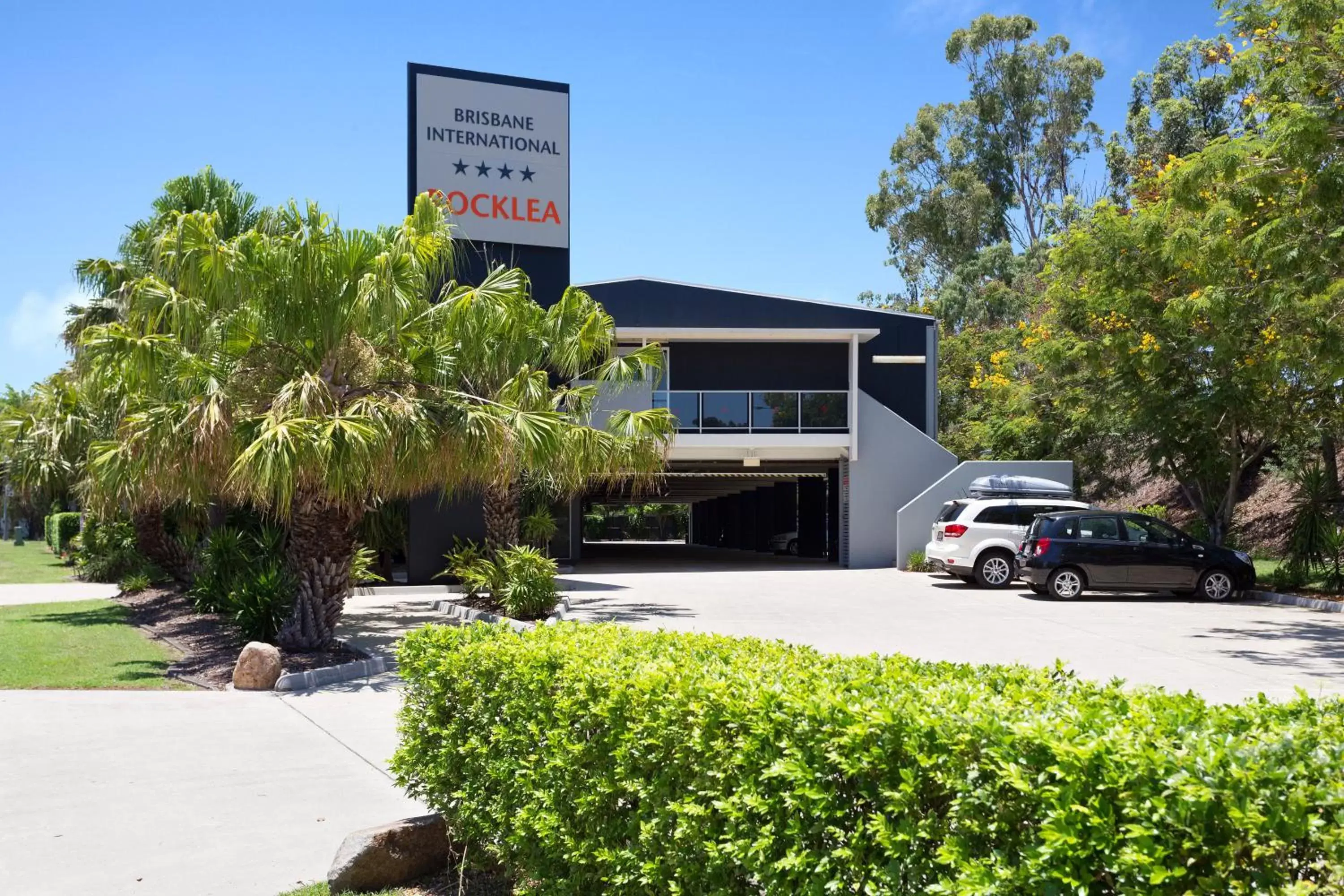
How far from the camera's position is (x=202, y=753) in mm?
8180

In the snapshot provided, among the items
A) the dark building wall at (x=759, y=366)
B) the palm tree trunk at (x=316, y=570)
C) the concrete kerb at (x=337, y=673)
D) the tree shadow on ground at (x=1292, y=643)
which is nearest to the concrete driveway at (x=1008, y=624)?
the tree shadow on ground at (x=1292, y=643)

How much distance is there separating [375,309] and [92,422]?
39.6ft

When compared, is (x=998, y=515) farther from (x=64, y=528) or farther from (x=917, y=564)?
(x=64, y=528)

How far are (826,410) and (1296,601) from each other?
11639 mm

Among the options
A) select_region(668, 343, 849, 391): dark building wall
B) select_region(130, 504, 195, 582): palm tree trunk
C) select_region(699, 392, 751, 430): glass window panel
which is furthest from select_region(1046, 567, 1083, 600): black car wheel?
select_region(130, 504, 195, 582): palm tree trunk

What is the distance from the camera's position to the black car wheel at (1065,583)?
19391 millimetres

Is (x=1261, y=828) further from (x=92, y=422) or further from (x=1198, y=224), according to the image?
(x=92, y=422)

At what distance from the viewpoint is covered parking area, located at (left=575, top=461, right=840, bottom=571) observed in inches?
1243

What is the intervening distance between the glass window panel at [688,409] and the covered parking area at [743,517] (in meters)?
2.62

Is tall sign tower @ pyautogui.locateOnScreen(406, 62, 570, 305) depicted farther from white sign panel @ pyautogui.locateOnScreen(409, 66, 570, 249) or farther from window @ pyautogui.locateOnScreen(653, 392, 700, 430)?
window @ pyautogui.locateOnScreen(653, 392, 700, 430)

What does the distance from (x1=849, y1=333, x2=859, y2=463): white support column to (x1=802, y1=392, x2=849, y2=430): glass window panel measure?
6.0 inches

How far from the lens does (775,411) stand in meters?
27.1

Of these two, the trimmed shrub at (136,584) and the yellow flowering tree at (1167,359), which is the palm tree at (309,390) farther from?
the yellow flowering tree at (1167,359)

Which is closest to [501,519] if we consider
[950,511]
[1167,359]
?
[950,511]
